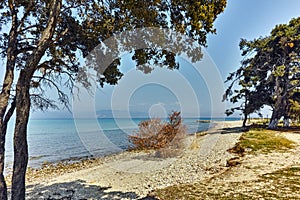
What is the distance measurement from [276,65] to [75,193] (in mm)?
24689

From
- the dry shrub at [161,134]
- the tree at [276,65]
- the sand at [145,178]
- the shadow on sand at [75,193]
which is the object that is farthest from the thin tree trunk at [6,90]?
the tree at [276,65]

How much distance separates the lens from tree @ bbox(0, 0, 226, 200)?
4.83 meters

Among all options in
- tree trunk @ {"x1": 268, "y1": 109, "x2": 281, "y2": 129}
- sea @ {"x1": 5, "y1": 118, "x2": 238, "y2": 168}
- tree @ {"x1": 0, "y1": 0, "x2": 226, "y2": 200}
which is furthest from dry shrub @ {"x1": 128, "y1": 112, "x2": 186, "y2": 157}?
tree trunk @ {"x1": 268, "y1": 109, "x2": 281, "y2": 129}

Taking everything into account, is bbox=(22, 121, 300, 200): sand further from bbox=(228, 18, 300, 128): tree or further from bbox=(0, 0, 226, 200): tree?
bbox=(228, 18, 300, 128): tree

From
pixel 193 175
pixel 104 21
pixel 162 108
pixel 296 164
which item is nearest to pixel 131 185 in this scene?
pixel 193 175

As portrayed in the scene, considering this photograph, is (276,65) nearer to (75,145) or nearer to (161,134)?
(161,134)

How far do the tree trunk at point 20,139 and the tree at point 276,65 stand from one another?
895 inches

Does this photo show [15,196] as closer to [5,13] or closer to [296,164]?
[5,13]

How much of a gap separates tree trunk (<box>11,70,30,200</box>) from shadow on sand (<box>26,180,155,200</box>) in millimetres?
2743

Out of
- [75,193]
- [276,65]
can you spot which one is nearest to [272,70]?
[276,65]

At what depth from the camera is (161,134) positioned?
1584 centimetres

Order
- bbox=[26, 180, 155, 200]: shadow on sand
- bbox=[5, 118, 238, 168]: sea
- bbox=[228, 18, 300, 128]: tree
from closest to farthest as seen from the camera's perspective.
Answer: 1. bbox=[26, 180, 155, 200]: shadow on sand
2. bbox=[5, 118, 238, 168]: sea
3. bbox=[228, 18, 300, 128]: tree

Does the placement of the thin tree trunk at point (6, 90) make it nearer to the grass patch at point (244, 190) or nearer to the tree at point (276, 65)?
the grass patch at point (244, 190)

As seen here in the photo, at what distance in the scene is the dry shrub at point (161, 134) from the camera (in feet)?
50.5
